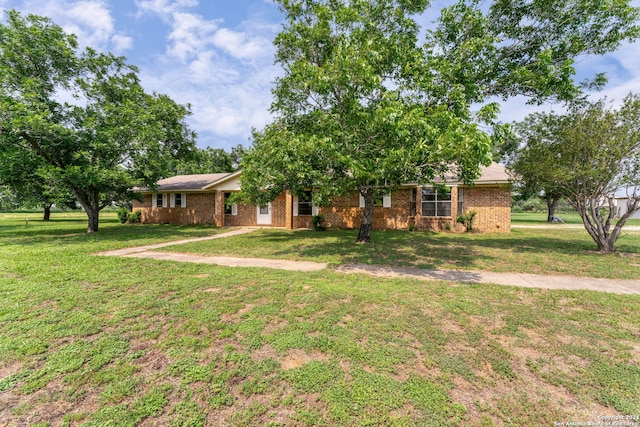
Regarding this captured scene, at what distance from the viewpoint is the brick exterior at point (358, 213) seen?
14.2 metres

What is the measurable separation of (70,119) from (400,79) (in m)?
14.7

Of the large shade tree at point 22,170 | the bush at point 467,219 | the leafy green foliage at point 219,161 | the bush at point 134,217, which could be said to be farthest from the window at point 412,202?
the leafy green foliage at point 219,161

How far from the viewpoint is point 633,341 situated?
3244 millimetres

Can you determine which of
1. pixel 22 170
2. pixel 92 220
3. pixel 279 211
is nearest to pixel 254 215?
pixel 279 211

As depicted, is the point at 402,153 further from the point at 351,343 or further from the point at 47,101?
the point at 47,101

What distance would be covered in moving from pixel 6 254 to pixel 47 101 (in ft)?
26.2

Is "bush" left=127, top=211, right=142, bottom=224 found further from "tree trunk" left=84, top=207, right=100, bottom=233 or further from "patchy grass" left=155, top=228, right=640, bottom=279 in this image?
"patchy grass" left=155, top=228, right=640, bottom=279

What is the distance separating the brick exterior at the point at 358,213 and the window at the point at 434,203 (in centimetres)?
26

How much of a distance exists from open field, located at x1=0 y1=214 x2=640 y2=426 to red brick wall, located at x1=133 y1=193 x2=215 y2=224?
47.5ft

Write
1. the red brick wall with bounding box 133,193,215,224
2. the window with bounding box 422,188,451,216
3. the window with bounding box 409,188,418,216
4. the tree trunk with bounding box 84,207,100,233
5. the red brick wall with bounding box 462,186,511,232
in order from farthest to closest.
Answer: the red brick wall with bounding box 133,193,215,224
the window with bounding box 409,188,418,216
the window with bounding box 422,188,451,216
the tree trunk with bounding box 84,207,100,233
the red brick wall with bounding box 462,186,511,232

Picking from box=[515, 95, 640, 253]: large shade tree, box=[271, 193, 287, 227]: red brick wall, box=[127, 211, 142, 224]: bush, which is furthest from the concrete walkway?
box=[127, 211, 142, 224]: bush

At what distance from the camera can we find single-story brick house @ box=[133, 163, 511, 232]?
46.6 ft

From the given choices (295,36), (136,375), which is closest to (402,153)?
(136,375)

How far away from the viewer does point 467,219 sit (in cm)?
1425
